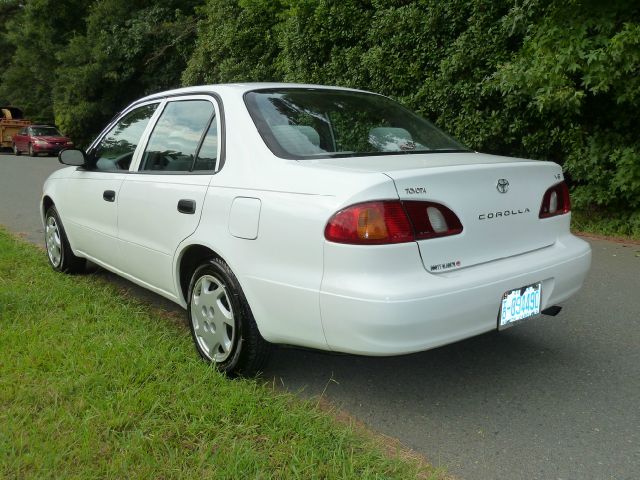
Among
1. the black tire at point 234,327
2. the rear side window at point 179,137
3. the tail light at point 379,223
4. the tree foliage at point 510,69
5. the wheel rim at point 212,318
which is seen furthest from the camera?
the tree foliage at point 510,69

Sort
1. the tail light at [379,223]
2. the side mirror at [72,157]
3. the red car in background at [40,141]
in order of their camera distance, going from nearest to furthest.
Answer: the tail light at [379,223] < the side mirror at [72,157] < the red car in background at [40,141]

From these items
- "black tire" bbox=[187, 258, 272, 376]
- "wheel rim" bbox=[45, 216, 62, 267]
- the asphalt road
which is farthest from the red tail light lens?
"wheel rim" bbox=[45, 216, 62, 267]

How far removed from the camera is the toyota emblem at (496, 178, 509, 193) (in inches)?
113

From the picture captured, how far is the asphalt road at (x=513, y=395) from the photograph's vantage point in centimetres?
253

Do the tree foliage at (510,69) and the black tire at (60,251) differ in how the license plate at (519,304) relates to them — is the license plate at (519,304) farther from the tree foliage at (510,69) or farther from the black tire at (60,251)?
the tree foliage at (510,69)

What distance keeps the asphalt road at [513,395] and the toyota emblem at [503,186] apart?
106cm

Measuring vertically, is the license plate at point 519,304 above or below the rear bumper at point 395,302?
below

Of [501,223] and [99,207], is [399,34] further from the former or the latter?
[501,223]

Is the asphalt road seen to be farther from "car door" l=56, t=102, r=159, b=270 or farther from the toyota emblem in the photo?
"car door" l=56, t=102, r=159, b=270

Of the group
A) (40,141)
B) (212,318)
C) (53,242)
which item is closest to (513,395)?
(212,318)

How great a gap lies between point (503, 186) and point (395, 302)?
90 centimetres

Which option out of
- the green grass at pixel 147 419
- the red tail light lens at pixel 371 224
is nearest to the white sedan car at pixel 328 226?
the red tail light lens at pixel 371 224

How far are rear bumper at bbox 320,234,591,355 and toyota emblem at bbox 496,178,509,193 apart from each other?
450mm

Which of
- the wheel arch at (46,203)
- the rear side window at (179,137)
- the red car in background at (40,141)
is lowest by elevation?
the red car in background at (40,141)
